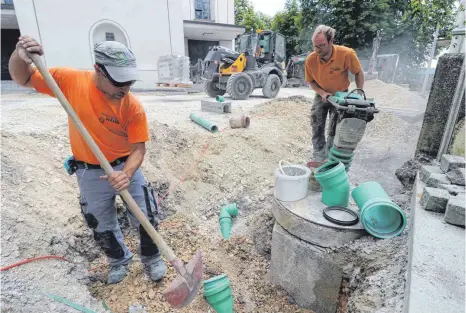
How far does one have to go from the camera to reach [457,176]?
216 centimetres

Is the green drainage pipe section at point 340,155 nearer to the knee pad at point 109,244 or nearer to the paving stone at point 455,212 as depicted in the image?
the paving stone at point 455,212

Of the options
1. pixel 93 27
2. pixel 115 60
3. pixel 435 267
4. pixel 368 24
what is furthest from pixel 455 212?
pixel 368 24

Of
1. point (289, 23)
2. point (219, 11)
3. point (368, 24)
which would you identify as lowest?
point (368, 24)

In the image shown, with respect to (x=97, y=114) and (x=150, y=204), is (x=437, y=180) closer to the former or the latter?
(x=150, y=204)

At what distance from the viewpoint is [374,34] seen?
59.2ft

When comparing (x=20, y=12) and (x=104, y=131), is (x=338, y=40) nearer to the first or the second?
(x=20, y=12)

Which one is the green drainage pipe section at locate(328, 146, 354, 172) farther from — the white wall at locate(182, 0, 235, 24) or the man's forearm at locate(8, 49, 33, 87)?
the white wall at locate(182, 0, 235, 24)

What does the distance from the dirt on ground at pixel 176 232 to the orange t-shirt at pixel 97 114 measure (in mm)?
906

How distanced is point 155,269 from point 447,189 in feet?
7.70

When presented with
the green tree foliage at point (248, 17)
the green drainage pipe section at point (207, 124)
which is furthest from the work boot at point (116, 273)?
the green tree foliage at point (248, 17)

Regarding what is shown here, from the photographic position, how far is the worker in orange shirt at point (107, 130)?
5.68ft

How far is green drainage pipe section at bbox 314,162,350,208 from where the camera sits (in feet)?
7.47

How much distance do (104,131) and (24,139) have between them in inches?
90.8

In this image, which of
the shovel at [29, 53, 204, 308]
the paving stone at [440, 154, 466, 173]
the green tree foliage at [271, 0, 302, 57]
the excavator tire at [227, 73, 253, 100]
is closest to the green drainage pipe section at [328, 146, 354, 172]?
the paving stone at [440, 154, 466, 173]
